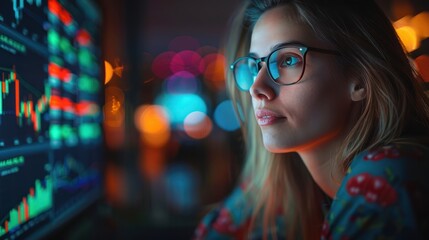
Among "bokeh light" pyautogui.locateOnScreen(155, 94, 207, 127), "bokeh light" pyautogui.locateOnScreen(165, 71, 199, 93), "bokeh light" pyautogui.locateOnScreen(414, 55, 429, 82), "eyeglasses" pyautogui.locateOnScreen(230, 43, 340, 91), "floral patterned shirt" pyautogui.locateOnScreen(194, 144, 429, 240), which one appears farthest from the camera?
Result: "bokeh light" pyautogui.locateOnScreen(165, 71, 199, 93)

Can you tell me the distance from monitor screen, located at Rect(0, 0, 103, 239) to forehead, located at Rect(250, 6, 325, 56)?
486 mm

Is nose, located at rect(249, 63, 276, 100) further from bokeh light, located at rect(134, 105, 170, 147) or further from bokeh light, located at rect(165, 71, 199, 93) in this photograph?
bokeh light, located at rect(165, 71, 199, 93)

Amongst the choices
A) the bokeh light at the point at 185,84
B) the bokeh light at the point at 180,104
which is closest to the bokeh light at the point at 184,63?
the bokeh light at the point at 185,84

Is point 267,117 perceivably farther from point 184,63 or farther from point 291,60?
point 184,63

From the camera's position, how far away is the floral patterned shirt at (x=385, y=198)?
2.25ft

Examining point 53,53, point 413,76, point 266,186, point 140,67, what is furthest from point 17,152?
point 140,67

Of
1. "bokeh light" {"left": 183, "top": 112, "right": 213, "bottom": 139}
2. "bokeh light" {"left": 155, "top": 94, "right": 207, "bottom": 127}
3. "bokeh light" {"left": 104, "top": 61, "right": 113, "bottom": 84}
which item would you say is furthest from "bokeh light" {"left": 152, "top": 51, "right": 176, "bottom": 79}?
"bokeh light" {"left": 104, "top": 61, "right": 113, "bottom": 84}

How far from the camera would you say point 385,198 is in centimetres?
70

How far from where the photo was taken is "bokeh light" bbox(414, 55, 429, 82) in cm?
106

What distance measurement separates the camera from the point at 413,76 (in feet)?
3.16

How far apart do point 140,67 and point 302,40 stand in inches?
69.6

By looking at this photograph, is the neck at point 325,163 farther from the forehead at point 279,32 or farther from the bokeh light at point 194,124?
the bokeh light at point 194,124

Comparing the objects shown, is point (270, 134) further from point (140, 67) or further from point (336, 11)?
point (140, 67)

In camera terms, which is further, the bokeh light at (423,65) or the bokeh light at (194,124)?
the bokeh light at (194,124)
